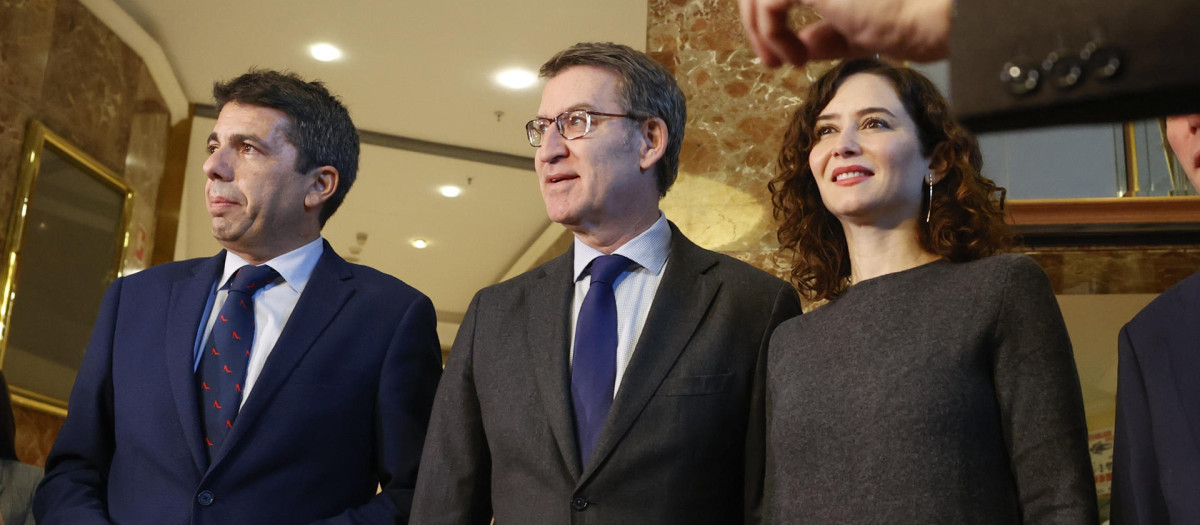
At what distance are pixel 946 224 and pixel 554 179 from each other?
79cm

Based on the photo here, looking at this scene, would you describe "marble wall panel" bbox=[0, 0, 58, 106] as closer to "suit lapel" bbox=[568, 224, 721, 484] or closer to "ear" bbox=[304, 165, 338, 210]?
"ear" bbox=[304, 165, 338, 210]

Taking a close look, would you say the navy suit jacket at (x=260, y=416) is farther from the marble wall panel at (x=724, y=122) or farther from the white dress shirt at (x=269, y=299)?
the marble wall panel at (x=724, y=122)

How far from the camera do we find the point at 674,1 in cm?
389

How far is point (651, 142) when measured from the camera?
8.19 feet

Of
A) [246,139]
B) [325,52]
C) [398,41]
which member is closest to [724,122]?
[246,139]

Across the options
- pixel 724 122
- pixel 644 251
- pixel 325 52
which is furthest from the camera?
pixel 325 52

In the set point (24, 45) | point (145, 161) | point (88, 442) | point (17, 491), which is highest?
point (24, 45)

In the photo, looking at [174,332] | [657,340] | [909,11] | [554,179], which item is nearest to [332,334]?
[174,332]

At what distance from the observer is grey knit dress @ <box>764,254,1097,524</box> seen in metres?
1.79

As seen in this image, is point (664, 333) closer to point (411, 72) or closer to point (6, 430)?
point (6, 430)

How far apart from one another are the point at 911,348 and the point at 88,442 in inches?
67.5

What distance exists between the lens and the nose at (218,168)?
2.59m

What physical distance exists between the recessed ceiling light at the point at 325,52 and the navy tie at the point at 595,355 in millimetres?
4881

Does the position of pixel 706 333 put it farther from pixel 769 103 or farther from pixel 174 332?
pixel 769 103
